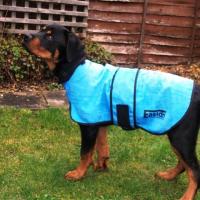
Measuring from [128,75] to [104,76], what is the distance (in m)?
0.22

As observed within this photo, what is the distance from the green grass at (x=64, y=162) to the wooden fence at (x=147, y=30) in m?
3.60

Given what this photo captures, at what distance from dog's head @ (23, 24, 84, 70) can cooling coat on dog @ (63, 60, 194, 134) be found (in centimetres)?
17

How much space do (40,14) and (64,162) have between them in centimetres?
417

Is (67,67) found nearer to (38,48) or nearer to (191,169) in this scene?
(38,48)

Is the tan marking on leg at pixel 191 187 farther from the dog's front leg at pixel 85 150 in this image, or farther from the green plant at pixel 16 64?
the green plant at pixel 16 64

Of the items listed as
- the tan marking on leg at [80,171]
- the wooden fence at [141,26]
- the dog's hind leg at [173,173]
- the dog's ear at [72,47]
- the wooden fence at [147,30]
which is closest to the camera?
the dog's ear at [72,47]

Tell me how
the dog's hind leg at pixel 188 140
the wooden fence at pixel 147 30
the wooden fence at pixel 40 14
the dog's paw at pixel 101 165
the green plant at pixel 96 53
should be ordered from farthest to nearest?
the wooden fence at pixel 147 30
the green plant at pixel 96 53
the wooden fence at pixel 40 14
the dog's paw at pixel 101 165
the dog's hind leg at pixel 188 140

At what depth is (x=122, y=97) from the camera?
15.4ft

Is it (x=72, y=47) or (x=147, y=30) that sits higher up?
(x=72, y=47)

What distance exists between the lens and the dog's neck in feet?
15.9

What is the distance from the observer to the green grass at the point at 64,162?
4.96m

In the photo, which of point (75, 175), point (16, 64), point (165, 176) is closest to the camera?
point (75, 175)

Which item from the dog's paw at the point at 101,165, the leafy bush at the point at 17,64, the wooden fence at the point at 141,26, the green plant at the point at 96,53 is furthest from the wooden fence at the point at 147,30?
the dog's paw at the point at 101,165

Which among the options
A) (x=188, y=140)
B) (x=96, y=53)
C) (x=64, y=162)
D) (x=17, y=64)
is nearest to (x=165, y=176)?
(x=188, y=140)
